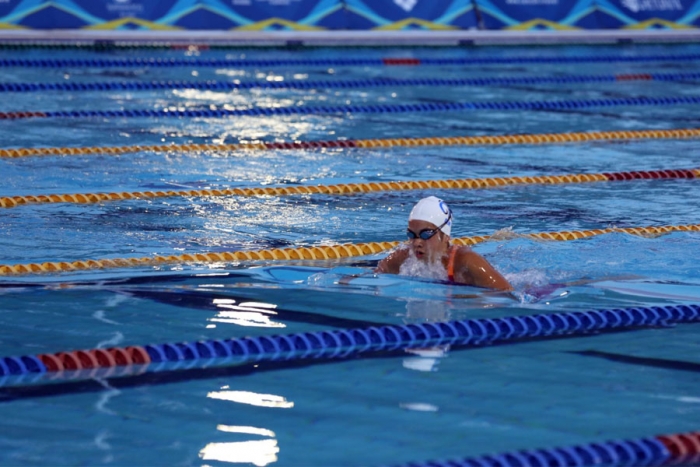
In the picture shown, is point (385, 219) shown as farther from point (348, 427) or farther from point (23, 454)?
point (23, 454)

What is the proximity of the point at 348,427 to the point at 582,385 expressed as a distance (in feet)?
2.40

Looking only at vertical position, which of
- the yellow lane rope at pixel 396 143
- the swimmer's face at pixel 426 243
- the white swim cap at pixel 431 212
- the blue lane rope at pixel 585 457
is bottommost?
the blue lane rope at pixel 585 457

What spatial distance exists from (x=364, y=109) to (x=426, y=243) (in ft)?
17.0

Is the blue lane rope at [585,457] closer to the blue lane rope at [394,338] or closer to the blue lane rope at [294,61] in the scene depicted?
the blue lane rope at [394,338]

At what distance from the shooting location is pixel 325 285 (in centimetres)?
451

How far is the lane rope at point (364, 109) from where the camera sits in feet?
29.0

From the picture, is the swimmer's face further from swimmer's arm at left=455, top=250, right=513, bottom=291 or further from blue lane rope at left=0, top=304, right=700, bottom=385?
blue lane rope at left=0, top=304, right=700, bottom=385

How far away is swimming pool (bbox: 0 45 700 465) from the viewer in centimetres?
301

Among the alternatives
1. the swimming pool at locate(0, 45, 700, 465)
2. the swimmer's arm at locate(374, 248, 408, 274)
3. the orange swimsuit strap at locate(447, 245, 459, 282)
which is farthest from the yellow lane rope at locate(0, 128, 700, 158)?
the orange swimsuit strap at locate(447, 245, 459, 282)

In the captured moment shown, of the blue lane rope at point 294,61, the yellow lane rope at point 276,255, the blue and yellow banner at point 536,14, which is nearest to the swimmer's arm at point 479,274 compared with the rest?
the yellow lane rope at point 276,255

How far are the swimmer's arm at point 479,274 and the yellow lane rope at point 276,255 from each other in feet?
2.46

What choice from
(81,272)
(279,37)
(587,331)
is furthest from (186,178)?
(279,37)

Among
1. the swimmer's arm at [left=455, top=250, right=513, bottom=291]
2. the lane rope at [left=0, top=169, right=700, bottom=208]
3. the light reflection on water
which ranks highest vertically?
the lane rope at [left=0, top=169, right=700, bottom=208]

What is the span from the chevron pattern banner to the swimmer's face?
8311mm
